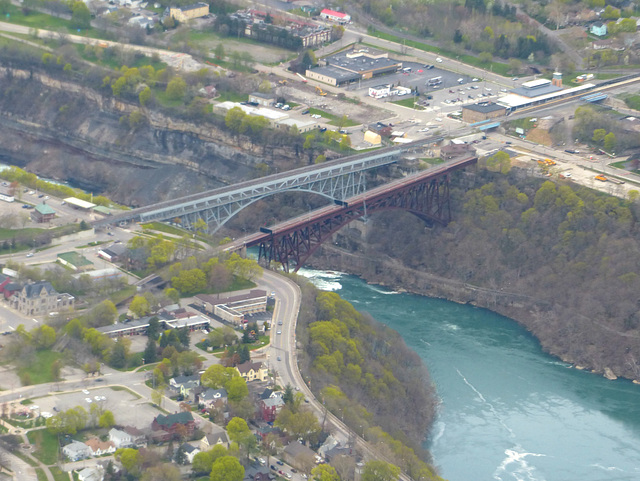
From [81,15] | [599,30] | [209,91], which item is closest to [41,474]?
[209,91]

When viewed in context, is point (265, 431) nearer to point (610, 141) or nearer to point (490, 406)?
point (490, 406)

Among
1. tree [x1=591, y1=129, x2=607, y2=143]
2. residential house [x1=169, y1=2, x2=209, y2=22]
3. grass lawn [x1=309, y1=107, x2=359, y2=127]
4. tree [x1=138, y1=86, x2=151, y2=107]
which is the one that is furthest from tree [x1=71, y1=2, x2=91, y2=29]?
tree [x1=591, y1=129, x2=607, y2=143]

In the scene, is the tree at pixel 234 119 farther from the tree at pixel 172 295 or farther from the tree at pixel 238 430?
the tree at pixel 238 430

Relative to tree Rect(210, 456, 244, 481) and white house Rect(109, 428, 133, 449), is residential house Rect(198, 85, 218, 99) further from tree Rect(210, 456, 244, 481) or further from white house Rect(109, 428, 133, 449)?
tree Rect(210, 456, 244, 481)

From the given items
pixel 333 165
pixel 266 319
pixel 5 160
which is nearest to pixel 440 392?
pixel 266 319

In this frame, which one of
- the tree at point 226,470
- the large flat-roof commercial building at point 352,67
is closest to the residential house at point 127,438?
the tree at point 226,470
